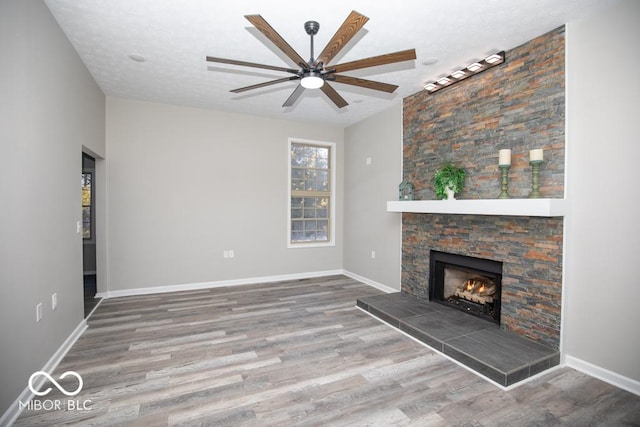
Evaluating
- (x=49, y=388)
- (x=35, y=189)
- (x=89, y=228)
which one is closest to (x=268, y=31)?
(x=35, y=189)

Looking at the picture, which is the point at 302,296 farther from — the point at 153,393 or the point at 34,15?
the point at 34,15

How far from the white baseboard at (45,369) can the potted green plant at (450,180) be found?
4.00m

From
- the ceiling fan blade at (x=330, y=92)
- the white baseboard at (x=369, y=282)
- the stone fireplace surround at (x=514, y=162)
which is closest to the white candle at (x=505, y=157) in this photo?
the stone fireplace surround at (x=514, y=162)

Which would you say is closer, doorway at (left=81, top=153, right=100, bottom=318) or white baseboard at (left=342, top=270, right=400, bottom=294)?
white baseboard at (left=342, top=270, right=400, bottom=294)

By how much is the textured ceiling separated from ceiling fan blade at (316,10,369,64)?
0.50 m

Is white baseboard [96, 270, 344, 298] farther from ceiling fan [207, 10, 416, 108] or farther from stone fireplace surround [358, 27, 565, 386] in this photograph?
ceiling fan [207, 10, 416, 108]

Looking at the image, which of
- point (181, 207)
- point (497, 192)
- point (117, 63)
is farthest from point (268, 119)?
point (497, 192)

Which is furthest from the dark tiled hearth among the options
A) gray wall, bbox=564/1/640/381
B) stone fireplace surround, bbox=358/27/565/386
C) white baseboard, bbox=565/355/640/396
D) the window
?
the window

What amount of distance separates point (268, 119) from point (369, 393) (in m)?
4.54

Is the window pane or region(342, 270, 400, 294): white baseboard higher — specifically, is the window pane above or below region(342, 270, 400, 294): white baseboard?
above

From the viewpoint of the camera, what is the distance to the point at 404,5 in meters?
2.44

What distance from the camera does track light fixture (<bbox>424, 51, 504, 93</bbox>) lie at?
3.14 metres

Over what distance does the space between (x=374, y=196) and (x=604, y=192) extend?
3.07m

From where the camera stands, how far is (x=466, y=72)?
3445 millimetres
